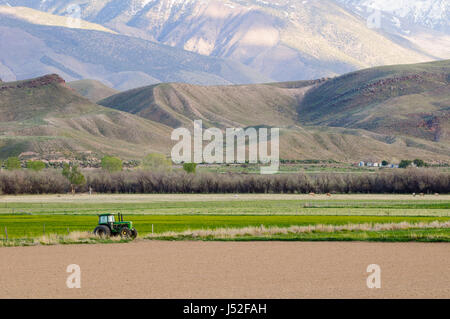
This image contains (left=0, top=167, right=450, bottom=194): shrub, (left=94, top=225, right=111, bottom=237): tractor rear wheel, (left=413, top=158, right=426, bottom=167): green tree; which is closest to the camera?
(left=94, top=225, right=111, bottom=237): tractor rear wheel

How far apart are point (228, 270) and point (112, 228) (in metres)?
13.6

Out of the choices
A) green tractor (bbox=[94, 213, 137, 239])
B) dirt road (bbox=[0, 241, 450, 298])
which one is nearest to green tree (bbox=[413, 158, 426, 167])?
dirt road (bbox=[0, 241, 450, 298])

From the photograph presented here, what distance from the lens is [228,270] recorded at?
29594mm

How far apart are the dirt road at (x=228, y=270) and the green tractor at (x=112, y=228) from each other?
5.86 ft

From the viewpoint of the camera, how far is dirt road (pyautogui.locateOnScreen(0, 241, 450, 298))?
24797 mm

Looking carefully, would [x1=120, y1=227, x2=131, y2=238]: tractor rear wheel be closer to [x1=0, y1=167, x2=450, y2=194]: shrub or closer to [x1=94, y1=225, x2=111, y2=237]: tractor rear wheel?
[x1=94, y1=225, x2=111, y2=237]: tractor rear wheel

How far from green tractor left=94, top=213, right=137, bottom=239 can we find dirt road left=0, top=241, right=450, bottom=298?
1.79 m

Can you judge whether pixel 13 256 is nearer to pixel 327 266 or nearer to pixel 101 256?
pixel 101 256

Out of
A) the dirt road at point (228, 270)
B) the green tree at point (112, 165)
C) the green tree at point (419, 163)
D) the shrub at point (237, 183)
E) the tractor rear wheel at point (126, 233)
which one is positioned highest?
the green tree at point (419, 163)

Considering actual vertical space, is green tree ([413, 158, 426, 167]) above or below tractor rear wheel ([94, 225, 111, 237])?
above

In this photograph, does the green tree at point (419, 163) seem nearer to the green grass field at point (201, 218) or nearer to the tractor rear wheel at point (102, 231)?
the green grass field at point (201, 218)

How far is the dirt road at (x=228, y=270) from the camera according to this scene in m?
24.8

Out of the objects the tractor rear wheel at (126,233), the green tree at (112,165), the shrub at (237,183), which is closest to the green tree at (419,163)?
the shrub at (237,183)
